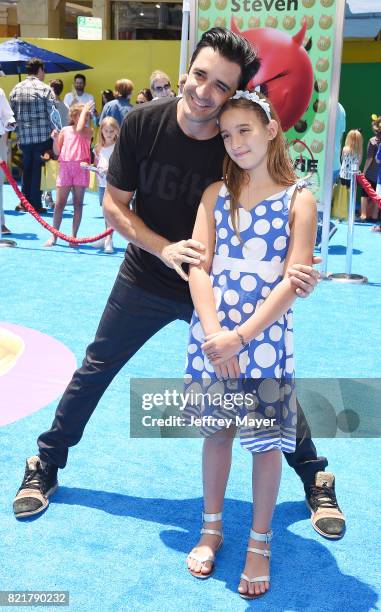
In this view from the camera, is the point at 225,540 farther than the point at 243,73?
Yes

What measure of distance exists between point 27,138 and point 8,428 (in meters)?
7.60

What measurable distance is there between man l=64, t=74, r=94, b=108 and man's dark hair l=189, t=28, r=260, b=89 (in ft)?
42.0

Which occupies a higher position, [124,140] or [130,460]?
[124,140]

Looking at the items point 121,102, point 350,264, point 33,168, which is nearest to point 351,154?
point 350,264

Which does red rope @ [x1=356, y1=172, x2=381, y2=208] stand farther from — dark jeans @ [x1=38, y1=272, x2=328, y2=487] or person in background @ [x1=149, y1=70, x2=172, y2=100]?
dark jeans @ [x1=38, y1=272, x2=328, y2=487]

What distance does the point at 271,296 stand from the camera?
2449 mm

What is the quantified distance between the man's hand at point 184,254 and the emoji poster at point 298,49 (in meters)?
3.89

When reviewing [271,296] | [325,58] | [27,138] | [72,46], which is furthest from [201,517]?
[72,46]

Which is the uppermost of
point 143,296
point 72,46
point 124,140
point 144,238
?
point 72,46

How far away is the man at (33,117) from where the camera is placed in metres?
10.5

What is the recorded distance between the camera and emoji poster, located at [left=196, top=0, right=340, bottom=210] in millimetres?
6328

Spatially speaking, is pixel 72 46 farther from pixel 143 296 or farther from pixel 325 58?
pixel 143 296

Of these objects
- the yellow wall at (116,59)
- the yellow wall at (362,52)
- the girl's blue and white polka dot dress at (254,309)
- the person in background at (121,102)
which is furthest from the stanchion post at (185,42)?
the yellow wall at (116,59)

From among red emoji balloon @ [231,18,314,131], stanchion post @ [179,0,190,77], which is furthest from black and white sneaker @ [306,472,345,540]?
stanchion post @ [179,0,190,77]
